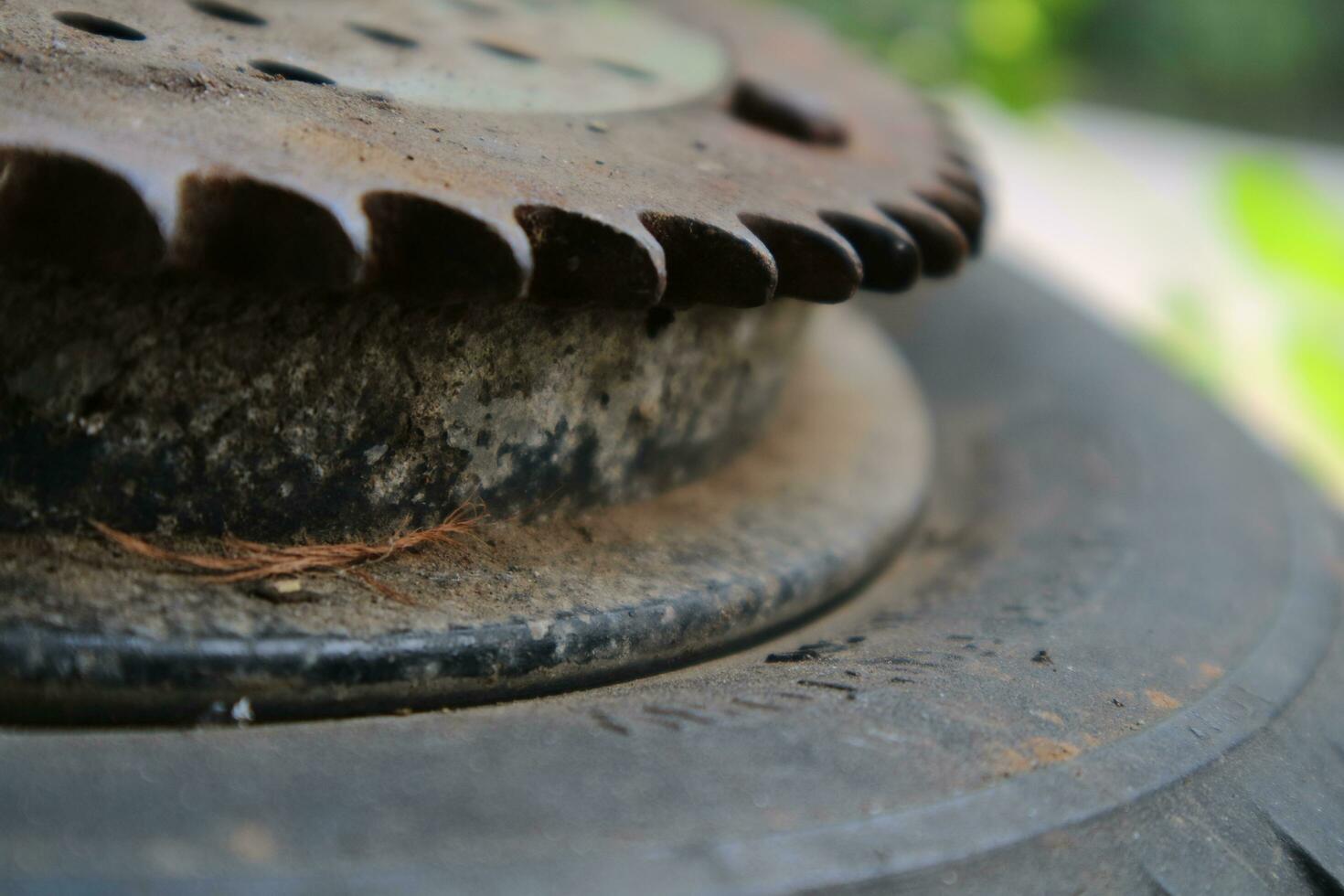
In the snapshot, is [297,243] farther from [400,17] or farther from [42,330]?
[400,17]

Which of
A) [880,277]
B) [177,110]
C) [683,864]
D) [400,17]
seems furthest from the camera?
[400,17]

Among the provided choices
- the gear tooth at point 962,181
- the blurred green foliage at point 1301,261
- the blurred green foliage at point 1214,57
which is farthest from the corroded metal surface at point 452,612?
the blurred green foliage at point 1214,57

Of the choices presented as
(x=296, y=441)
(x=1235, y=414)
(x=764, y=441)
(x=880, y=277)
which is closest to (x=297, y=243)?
(x=296, y=441)

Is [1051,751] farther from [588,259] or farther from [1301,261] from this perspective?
[1301,261]

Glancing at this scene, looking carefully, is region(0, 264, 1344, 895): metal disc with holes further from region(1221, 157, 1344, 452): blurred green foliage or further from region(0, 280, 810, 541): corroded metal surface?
region(1221, 157, 1344, 452): blurred green foliage

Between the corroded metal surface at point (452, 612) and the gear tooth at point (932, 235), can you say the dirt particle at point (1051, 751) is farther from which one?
the gear tooth at point (932, 235)

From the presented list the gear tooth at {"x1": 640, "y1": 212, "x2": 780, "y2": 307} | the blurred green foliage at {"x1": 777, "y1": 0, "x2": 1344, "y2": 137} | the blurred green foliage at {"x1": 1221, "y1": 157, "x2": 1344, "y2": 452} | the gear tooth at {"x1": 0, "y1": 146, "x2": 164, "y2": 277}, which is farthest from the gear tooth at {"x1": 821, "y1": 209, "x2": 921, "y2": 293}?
the blurred green foliage at {"x1": 777, "y1": 0, "x2": 1344, "y2": 137}

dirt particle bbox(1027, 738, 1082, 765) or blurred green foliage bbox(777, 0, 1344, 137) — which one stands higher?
blurred green foliage bbox(777, 0, 1344, 137)

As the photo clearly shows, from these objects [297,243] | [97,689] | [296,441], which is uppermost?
[297,243]
